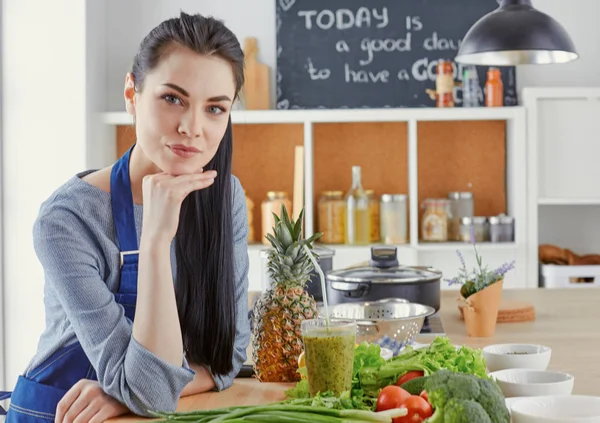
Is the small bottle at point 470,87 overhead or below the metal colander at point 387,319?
overhead

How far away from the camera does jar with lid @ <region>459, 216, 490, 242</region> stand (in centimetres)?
451

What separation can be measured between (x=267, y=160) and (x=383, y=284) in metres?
2.65

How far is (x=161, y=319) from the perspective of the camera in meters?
1.45

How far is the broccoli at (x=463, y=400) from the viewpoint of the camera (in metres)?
1.10

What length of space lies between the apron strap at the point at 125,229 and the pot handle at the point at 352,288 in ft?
2.73

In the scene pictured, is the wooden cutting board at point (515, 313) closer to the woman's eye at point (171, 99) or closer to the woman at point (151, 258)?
the woman at point (151, 258)

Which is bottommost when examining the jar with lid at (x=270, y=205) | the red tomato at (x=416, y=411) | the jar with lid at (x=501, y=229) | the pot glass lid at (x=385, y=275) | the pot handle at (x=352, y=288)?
the red tomato at (x=416, y=411)

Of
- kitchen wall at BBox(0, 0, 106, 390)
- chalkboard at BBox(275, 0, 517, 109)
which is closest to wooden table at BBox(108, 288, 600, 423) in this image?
chalkboard at BBox(275, 0, 517, 109)

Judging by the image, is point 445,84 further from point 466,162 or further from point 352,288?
point 352,288

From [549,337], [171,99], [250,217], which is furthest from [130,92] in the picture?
[250,217]

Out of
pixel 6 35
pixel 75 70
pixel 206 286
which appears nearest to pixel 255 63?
pixel 75 70

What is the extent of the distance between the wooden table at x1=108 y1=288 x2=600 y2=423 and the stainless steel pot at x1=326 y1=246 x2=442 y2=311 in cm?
13

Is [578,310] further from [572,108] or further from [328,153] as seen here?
[328,153]

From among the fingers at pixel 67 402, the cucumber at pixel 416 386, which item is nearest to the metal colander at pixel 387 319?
the cucumber at pixel 416 386
